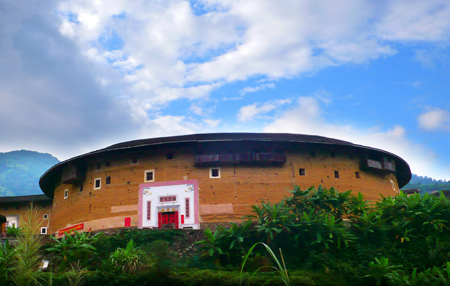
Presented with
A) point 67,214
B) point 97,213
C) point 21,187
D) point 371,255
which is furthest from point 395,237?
point 21,187

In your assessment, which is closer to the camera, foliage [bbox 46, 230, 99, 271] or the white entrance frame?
foliage [bbox 46, 230, 99, 271]

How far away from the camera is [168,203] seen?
81.9 ft

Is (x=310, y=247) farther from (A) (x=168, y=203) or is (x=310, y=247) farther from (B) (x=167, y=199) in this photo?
(B) (x=167, y=199)

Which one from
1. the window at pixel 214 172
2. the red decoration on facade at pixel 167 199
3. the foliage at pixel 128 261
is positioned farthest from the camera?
the window at pixel 214 172

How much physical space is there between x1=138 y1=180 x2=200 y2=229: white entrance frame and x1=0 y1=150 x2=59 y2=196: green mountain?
4355 inches

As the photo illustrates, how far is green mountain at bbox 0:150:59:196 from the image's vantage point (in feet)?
439

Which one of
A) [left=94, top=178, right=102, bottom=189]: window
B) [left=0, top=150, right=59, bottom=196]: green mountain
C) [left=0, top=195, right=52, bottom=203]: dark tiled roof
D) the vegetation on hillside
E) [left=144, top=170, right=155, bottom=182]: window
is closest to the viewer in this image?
the vegetation on hillside

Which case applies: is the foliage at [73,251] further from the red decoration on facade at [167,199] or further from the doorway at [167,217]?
the red decoration on facade at [167,199]

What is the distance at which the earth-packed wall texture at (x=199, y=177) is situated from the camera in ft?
81.7

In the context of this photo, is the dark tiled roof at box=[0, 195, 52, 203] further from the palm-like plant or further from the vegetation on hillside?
the palm-like plant

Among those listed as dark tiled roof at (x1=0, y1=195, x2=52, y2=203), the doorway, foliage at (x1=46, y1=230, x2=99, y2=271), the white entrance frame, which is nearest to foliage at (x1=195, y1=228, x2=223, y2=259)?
foliage at (x1=46, y1=230, x2=99, y2=271)

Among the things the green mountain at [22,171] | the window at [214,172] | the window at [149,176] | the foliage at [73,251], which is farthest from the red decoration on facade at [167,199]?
the green mountain at [22,171]

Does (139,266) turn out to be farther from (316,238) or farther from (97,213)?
(97,213)

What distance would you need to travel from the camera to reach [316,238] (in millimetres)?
16406
